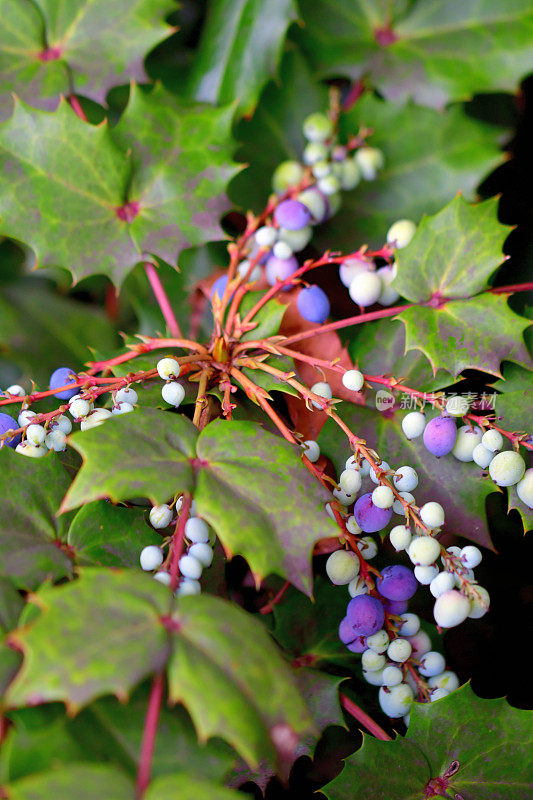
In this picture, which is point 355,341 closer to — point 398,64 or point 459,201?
point 459,201

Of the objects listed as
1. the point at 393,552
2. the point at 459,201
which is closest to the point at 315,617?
the point at 393,552

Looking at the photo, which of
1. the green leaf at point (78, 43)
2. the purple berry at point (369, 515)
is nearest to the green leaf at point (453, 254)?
the purple berry at point (369, 515)

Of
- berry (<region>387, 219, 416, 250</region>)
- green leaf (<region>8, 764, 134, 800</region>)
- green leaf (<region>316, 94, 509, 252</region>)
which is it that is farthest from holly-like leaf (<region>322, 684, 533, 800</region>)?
green leaf (<region>316, 94, 509, 252</region>)

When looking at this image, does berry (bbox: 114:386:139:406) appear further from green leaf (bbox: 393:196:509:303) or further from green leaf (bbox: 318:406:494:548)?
green leaf (bbox: 393:196:509:303)

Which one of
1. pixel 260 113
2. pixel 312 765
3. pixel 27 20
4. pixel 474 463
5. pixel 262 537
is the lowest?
pixel 312 765

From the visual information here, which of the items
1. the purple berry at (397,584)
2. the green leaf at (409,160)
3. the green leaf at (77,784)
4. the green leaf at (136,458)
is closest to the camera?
the green leaf at (77,784)

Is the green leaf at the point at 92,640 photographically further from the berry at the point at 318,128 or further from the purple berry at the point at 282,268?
the berry at the point at 318,128
